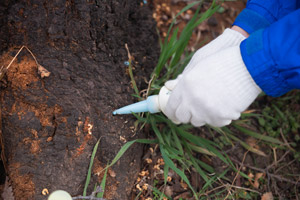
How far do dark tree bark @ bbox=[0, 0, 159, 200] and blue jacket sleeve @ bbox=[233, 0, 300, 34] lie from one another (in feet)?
2.33

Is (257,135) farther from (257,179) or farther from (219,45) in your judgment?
(219,45)

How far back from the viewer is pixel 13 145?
46.4 inches

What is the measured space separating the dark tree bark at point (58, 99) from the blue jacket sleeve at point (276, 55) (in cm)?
70

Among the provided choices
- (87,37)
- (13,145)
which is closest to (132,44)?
(87,37)

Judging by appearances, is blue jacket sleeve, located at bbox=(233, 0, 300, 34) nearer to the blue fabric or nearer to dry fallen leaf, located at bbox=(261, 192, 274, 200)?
the blue fabric

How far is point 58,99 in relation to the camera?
1.22 m

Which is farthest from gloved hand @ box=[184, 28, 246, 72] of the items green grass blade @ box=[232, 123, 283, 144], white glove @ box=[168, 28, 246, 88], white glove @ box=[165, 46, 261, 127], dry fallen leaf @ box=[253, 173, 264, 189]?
dry fallen leaf @ box=[253, 173, 264, 189]

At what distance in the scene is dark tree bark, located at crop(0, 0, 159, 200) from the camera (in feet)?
3.84

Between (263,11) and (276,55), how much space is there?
439 millimetres

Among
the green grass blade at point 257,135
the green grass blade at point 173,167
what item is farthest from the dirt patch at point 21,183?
the green grass blade at point 257,135

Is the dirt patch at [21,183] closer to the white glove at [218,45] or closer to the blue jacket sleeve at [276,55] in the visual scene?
the white glove at [218,45]

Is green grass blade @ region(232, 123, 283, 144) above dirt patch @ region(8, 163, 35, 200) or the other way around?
the other way around

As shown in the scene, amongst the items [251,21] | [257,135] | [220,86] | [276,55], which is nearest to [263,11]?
[251,21]

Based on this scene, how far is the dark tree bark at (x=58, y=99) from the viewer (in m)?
1.17
